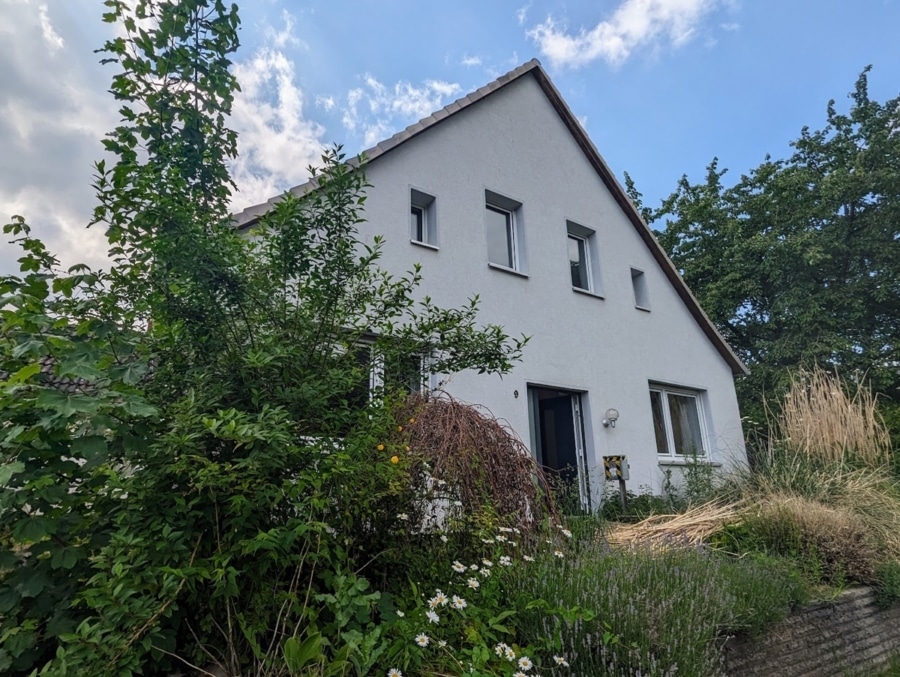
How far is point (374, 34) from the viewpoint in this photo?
6.79m

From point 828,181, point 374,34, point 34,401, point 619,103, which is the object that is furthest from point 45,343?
point 828,181

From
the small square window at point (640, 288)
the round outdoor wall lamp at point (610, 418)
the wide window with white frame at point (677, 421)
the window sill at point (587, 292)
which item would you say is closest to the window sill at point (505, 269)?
the window sill at point (587, 292)

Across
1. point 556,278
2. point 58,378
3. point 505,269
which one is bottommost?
point 58,378

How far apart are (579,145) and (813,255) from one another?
10631mm

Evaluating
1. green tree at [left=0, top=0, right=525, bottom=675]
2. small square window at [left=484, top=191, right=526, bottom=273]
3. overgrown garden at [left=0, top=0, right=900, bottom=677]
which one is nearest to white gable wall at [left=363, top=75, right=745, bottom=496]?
small square window at [left=484, top=191, right=526, bottom=273]

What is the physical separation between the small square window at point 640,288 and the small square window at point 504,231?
2.71m

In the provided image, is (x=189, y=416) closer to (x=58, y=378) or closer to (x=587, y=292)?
(x=58, y=378)

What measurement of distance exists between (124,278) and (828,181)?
19967 mm

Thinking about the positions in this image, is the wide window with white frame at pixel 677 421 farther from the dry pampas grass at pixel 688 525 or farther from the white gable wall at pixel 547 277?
the dry pampas grass at pixel 688 525

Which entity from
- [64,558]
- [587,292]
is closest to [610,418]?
[587,292]

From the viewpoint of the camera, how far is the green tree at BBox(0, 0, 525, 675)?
5.80 ft

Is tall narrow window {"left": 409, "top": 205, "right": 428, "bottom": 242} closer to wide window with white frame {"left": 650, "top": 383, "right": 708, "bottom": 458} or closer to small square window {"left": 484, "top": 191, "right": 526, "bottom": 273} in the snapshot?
small square window {"left": 484, "top": 191, "right": 526, "bottom": 273}

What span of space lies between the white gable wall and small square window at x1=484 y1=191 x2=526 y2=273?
0.42 feet

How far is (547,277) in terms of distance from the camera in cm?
738
